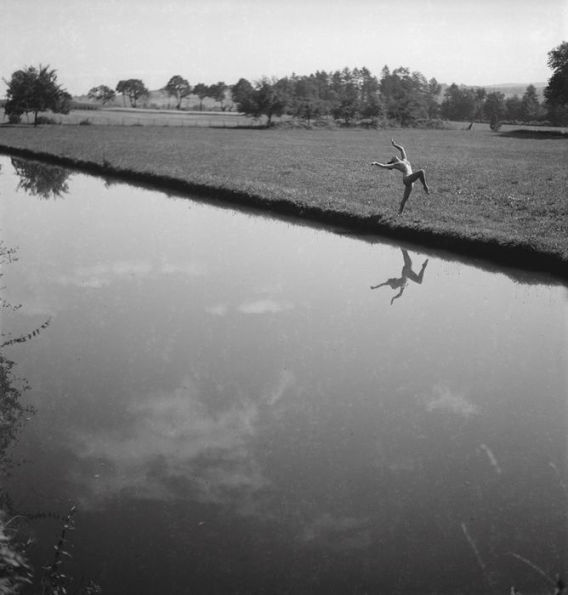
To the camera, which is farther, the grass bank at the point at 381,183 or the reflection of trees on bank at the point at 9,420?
the grass bank at the point at 381,183

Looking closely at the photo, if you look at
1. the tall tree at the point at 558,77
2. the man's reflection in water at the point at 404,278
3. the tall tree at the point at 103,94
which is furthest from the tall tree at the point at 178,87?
the man's reflection in water at the point at 404,278

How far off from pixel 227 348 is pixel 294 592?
17.2ft

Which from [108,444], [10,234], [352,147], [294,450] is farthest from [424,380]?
[352,147]

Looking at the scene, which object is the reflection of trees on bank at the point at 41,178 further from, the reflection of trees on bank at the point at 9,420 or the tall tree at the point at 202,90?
the tall tree at the point at 202,90

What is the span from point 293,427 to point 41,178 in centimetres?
2831

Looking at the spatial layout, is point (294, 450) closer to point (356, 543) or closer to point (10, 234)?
point (356, 543)

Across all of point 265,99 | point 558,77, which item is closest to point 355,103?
point 265,99

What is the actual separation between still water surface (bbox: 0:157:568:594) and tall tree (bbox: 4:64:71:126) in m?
65.1

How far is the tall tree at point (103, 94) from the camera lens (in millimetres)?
167625

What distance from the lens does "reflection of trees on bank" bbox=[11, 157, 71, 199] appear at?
26922 millimetres

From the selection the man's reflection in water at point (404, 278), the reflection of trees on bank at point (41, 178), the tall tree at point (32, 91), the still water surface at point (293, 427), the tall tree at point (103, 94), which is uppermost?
the tall tree at point (103, 94)

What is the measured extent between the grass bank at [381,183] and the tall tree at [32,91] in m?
25.6

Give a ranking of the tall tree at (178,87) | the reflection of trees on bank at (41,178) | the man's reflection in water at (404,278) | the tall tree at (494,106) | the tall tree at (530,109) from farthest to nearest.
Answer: the tall tree at (178,87) < the tall tree at (494,106) < the tall tree at (530,109) < the reflection of trees on bank at (41,178) < the man's reflection in water at (404,278)

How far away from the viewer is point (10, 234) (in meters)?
18.7
